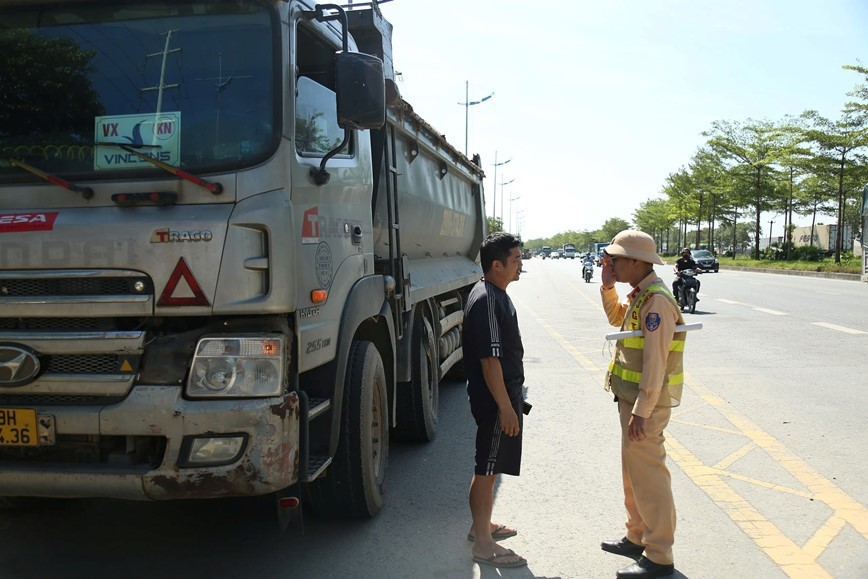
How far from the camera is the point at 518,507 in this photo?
15.4 ft

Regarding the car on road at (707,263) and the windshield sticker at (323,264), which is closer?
the windshield sticker at (323,264)

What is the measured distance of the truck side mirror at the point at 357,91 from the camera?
3662 millimetres

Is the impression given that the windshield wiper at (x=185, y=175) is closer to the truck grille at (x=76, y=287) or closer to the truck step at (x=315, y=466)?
the truck grille at (x=76, y=287)

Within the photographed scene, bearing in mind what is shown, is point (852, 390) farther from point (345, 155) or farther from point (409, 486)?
point (345, 155)

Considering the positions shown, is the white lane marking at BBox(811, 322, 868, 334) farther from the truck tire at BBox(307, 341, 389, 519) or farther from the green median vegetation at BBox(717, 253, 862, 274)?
the green median vegetation at BBox(717, 253, 862, 274)

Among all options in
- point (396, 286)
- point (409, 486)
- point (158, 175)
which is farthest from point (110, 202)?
point (409, 486)

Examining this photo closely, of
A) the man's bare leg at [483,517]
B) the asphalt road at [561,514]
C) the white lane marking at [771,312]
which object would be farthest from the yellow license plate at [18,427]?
the white lane marking at [771,312]

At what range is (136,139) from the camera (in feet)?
11.2

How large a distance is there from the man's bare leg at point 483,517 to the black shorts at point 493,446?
53 mm

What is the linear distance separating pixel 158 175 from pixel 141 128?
28 centimetres

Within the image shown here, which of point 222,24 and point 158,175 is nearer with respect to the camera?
point 158,175

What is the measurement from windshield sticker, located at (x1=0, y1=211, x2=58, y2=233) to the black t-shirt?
193 centimetres

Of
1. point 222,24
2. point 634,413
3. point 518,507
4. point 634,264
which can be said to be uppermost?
point 222,24

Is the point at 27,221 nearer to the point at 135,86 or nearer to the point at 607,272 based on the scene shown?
the point at 135,86
